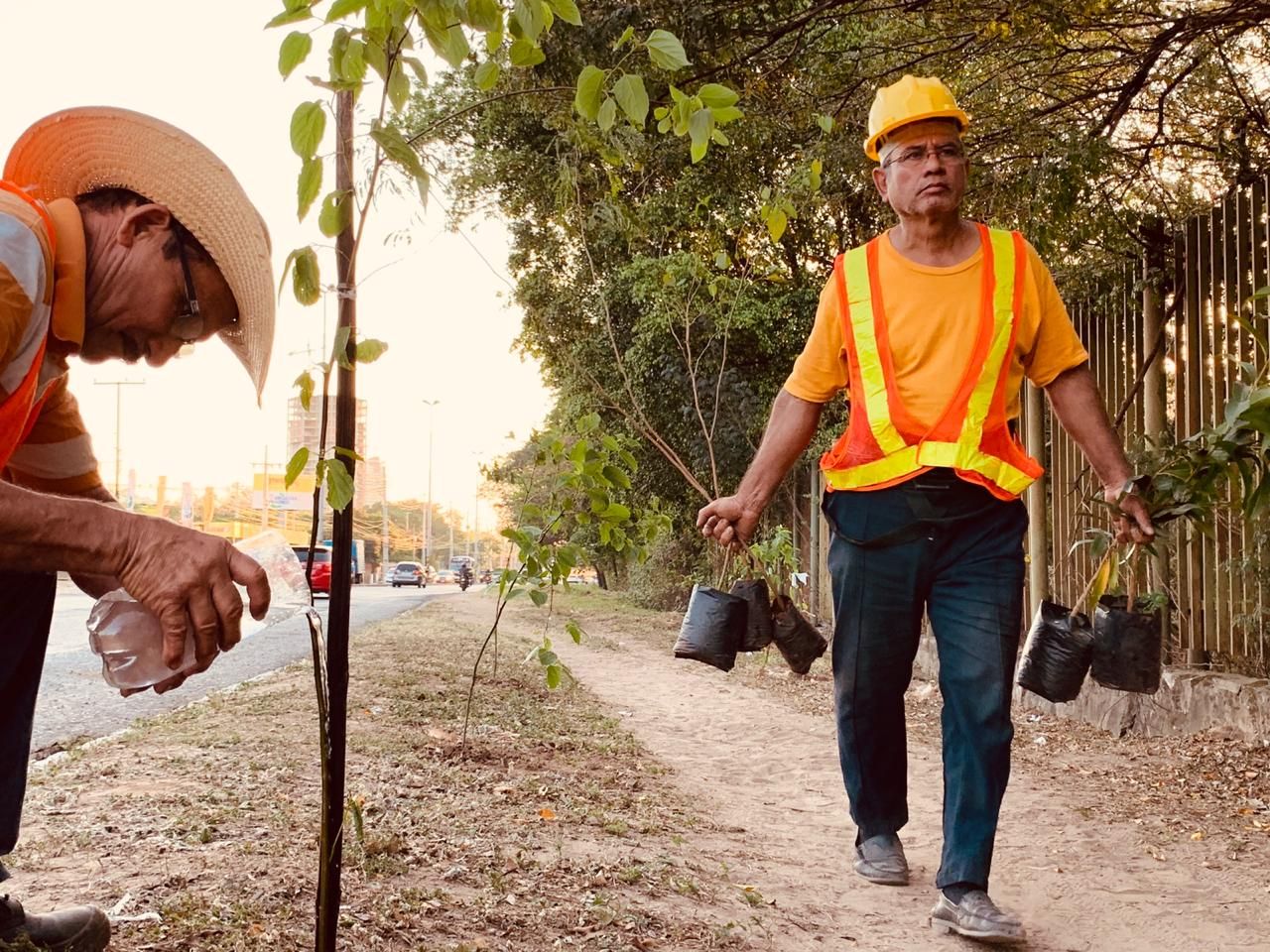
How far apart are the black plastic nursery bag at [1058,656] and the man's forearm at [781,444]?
0.90m

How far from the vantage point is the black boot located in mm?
2197

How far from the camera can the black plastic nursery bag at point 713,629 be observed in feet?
12.0

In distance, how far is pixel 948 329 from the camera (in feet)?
10.5

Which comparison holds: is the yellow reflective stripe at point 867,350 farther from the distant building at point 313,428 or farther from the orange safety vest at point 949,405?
the distant building at point 313,428

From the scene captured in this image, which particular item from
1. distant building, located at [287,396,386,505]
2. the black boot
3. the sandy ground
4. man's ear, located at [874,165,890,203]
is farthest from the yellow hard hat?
the black boot

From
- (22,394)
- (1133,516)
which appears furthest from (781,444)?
(22,394)

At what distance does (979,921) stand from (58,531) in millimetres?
2330

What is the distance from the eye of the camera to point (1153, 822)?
436 centimetres

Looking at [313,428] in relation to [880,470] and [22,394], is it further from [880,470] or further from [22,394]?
[880,470]

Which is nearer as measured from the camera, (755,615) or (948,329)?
(948,329)

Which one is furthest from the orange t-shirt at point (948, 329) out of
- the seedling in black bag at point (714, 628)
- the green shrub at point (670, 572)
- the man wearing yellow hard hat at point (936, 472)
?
the green shrub at point (670, 572)

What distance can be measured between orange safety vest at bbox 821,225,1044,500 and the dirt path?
1.17 metres

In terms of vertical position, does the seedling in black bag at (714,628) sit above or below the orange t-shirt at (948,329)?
below

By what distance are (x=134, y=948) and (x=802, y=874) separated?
1948mm
